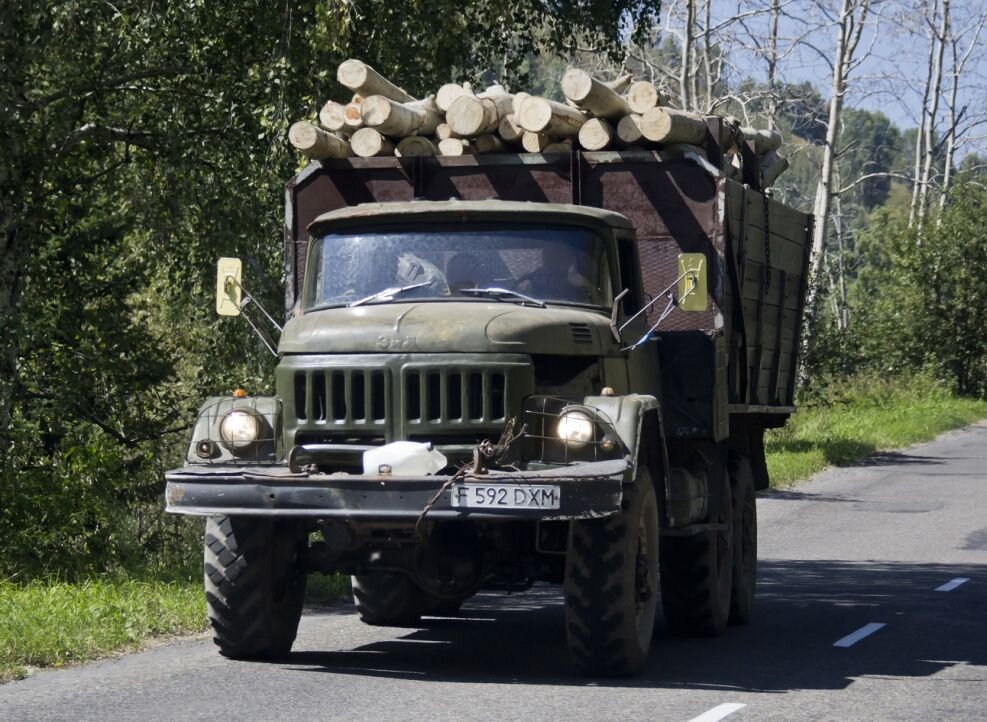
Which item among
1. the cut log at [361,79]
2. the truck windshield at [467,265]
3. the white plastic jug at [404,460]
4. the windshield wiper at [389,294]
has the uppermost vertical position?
the cut log at [361,79]

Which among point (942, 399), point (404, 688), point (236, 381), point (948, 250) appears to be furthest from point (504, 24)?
point (948, 250)

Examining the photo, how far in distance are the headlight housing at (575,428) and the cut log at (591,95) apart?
8.79ft

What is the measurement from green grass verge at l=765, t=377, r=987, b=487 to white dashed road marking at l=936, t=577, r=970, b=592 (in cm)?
967

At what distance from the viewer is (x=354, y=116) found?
11539mm

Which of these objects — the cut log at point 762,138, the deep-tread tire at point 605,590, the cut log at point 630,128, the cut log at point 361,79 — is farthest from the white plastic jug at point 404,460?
the cut log at point 762,138

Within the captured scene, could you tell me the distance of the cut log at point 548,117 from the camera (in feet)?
36.0

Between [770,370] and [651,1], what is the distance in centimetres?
499

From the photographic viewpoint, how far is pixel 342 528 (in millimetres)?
9070

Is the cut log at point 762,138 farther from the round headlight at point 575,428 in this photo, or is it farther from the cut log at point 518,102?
the round headlight at point 575,428

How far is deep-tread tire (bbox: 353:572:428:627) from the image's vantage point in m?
11.5

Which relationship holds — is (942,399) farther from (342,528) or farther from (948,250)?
(342,528)

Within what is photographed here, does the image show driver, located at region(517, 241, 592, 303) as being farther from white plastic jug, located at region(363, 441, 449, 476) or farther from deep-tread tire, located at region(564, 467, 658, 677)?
white plastic jug, located at region(363, 441, 449, 476)

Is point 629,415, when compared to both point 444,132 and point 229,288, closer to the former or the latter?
point 229,288

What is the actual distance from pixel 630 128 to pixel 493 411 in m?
2.85
